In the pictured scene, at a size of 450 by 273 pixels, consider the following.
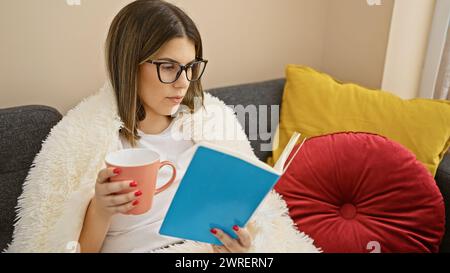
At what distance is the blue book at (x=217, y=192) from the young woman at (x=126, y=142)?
72 mm

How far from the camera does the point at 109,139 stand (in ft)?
3.10

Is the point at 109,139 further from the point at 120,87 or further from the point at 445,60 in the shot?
the point at 445,60

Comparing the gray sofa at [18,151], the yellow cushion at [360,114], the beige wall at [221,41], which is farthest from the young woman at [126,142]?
the yellow cushion at [360,114]

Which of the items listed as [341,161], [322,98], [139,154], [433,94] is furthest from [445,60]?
[139,154]

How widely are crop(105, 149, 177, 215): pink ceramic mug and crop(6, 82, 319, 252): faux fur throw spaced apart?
233mm

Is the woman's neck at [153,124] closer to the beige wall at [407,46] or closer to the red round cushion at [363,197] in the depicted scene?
the red round cushion at [363,197]

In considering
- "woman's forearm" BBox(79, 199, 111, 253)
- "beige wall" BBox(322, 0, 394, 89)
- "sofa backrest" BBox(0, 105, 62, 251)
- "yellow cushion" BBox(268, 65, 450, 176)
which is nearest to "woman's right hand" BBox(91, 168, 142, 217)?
"woman's forearm" BBox(79, 199, 111, 253)

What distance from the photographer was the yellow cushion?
119 centimetres

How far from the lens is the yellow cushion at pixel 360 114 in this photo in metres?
1.19

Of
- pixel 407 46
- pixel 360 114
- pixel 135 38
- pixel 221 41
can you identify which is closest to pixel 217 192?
pixel 135 38

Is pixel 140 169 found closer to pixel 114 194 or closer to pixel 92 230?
pixel 114 194
